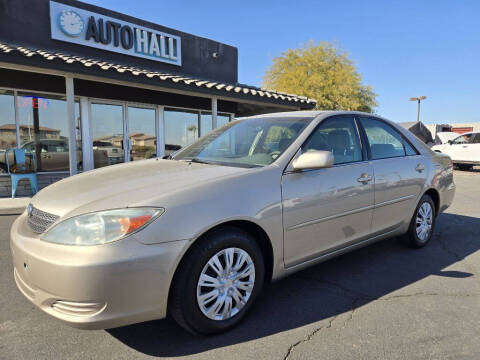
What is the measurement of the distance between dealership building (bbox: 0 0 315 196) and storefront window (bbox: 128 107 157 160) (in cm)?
3

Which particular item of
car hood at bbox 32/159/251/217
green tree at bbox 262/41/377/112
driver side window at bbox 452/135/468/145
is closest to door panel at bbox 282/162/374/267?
car hood at bbox 32/159/251/217

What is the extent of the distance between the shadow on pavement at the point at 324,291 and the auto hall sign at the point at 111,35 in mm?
9304

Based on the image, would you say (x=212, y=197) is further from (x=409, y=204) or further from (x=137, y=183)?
(x=409, y=204)

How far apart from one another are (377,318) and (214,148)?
1.98 metres

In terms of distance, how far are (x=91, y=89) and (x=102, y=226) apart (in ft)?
28.3

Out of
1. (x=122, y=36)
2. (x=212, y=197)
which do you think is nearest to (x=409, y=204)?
(x=212, y=197)

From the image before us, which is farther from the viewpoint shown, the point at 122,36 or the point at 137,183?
the point at 122,36

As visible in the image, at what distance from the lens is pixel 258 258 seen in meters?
2.49

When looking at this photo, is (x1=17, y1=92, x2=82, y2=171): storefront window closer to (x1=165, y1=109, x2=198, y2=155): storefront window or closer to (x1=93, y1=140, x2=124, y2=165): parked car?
(x1=93, y1=140, x2=124, y2=165): parked car

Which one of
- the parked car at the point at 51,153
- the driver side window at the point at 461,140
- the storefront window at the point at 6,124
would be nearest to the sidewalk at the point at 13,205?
the storefront window at the point at 6,124

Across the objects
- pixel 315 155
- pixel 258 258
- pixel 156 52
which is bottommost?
pixel 258 258

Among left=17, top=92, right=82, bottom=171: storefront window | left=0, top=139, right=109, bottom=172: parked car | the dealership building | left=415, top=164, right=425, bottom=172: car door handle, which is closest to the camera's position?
left=415, top=164, right=425, bottom=172: car door handle

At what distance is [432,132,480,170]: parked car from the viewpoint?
14.4 meters

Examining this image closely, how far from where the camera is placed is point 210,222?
Answer: 2188 mm
